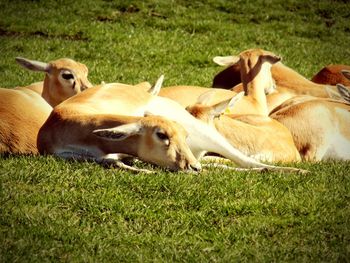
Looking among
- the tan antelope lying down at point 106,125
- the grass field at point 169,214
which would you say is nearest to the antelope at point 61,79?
the tan antelope lying down at point 106,125

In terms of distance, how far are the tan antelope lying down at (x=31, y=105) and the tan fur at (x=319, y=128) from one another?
276cm

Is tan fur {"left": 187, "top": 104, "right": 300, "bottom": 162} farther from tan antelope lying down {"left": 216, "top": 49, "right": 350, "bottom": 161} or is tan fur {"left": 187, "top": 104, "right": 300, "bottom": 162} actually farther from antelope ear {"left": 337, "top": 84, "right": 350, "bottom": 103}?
antelope ear {"left": 337, "top": 84, "right": 350, "bottom": 103}

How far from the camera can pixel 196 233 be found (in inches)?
264

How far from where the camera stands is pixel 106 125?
8.20 m

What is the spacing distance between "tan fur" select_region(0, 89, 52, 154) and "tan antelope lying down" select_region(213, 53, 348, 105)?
382 cm

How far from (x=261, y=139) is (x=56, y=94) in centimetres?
317

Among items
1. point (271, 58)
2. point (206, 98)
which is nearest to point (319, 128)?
point (206, 98)

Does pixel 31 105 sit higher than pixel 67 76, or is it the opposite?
pixel 31 105

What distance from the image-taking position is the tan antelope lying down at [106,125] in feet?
27.2

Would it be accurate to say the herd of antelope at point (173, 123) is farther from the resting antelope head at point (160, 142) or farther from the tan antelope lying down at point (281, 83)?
the tan antelope lying down at point (281, 83)

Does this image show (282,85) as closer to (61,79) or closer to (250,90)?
(250,90)

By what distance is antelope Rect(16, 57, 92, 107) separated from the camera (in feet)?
37.5

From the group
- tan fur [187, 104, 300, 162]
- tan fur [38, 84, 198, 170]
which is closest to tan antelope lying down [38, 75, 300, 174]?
tan fur [38, 84, 198, 170]

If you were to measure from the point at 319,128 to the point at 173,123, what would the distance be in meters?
2.62
